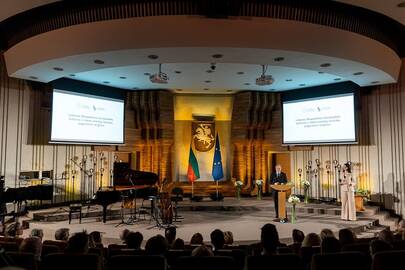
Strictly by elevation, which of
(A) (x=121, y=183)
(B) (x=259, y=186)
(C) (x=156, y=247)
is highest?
(A) (x=121, y=183)

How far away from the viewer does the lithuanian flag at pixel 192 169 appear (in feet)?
37.5

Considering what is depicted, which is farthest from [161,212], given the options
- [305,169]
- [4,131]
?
[305,169]

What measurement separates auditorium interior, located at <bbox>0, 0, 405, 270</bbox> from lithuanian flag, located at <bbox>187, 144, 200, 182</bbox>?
0.05 m

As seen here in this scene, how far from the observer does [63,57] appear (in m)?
6.20

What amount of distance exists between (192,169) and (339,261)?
29.6 feet

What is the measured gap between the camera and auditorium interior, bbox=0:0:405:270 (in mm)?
3807

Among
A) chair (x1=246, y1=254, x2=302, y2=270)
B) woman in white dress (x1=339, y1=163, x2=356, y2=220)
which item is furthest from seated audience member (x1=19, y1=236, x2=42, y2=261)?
woman in white dress (x1=339, y1=163, x2=356, y2=220)

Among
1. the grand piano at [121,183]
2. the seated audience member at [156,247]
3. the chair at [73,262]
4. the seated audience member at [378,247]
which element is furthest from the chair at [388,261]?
the grand piano at [121,183]

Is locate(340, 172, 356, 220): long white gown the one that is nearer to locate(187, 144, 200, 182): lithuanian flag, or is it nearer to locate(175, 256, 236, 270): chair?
locate(187, 144, 200, 182): lithuanian flag

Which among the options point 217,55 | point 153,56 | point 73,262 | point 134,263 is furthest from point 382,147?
point 73,262

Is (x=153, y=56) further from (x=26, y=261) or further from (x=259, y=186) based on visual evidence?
(x=259, y=186)

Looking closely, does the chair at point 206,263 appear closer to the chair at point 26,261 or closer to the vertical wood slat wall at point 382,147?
the chair at point 26,261

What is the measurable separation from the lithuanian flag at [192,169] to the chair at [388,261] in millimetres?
8977

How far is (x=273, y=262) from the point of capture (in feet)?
8.57
